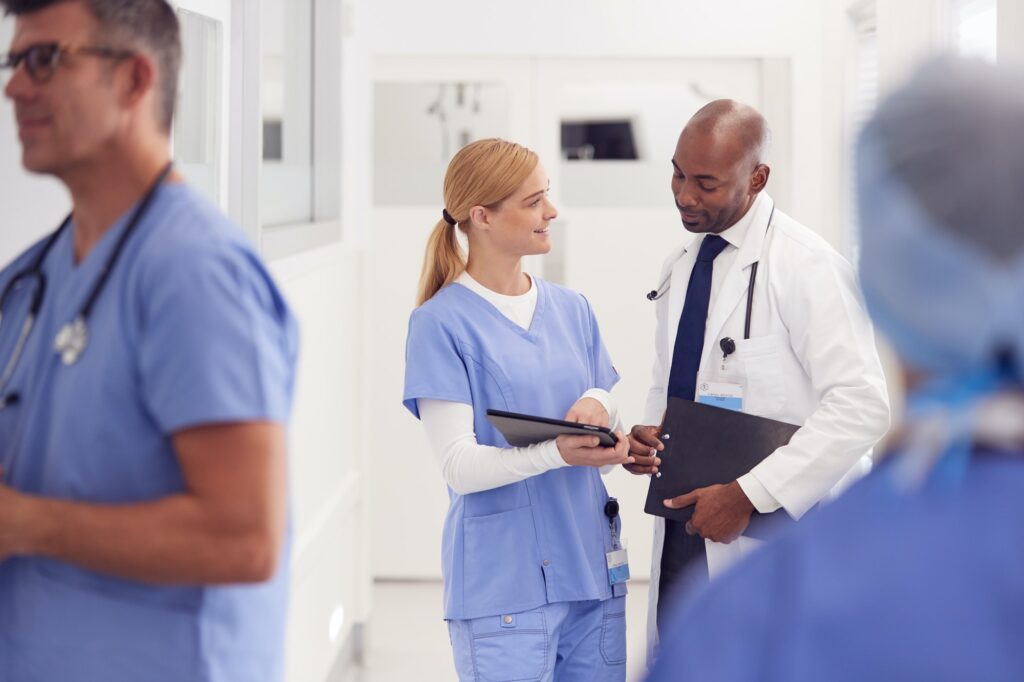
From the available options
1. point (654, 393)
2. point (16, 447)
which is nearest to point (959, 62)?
point (16, 447)

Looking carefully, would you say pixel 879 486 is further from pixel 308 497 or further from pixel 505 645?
pixel 308 497

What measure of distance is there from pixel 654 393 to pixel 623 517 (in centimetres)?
248

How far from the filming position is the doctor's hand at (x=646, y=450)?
2369mm

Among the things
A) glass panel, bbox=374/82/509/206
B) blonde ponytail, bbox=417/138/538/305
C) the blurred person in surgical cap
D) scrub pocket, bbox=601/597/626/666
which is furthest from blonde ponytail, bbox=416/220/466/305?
glass panel, bbox=374/82/509/206

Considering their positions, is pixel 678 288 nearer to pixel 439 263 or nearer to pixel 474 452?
pixel 439 263

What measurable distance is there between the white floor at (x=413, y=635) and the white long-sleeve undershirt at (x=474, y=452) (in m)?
1.89

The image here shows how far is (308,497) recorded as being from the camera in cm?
336

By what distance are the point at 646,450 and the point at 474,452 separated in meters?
0.39

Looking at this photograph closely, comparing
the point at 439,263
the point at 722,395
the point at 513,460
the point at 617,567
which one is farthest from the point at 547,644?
the point at 439,263

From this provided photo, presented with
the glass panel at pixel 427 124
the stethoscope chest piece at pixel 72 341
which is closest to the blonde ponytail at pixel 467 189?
the stethoscope chest piece at pixel 72 341

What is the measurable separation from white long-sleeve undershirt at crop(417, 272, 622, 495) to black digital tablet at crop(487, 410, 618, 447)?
3cm

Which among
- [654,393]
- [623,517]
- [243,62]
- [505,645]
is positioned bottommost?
[623,517]

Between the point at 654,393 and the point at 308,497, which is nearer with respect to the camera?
the point at 654,393

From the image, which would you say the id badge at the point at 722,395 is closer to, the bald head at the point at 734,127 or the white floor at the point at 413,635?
the bald head at the point at 734,127
